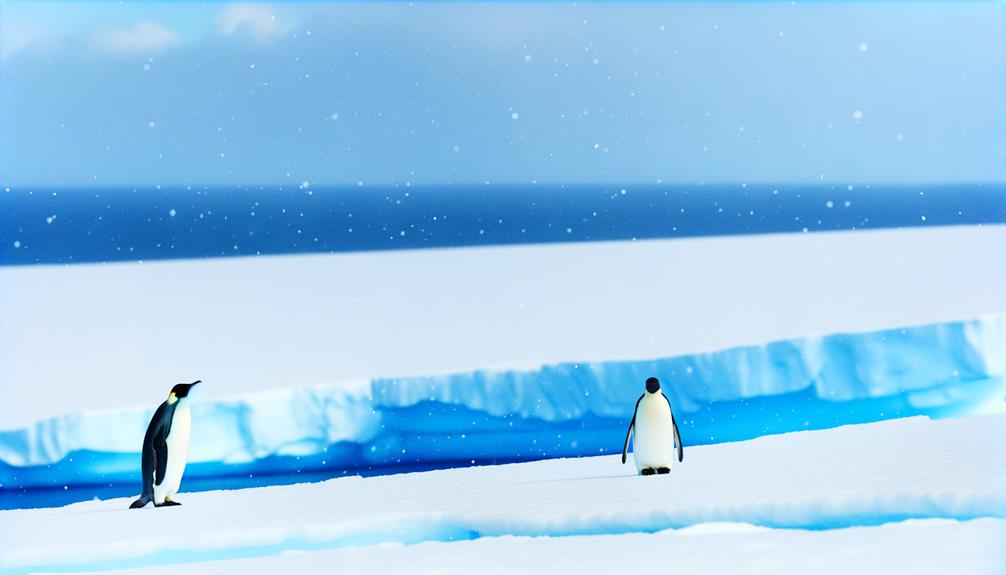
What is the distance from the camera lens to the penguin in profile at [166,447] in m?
5.73

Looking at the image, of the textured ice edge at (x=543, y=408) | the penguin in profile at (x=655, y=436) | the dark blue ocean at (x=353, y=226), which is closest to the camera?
the penguin in profile at (x=655, y=436)

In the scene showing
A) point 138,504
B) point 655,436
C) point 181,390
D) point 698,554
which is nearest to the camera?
point 698,554

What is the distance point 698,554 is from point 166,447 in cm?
→ 330

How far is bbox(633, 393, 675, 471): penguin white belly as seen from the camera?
553 centimetres

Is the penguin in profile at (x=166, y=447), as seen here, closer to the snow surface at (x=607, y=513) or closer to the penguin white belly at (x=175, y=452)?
the penguin white belly at (x=175, y=452)

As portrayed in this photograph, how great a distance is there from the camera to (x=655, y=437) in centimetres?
555

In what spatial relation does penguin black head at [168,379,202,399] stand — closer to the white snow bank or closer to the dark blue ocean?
the white snow bank

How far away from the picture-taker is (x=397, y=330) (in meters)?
8.92

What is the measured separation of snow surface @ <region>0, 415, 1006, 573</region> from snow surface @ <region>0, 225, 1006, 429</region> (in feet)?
7.59

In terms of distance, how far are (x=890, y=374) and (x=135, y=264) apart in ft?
23.2

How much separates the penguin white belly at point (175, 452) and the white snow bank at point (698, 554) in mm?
2030

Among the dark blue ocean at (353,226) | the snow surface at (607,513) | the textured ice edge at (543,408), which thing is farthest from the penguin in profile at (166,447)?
the dark blue ocean at (353,226)

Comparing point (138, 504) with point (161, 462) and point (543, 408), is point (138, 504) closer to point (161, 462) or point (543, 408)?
point (161, 462)

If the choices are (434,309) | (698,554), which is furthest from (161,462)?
(434,309)
